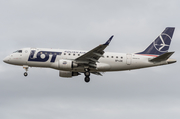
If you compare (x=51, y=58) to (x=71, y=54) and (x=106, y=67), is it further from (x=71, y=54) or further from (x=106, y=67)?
(x=106, y=67)

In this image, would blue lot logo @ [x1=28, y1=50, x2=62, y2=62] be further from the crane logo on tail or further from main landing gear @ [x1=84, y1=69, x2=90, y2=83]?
the crane logo on tail

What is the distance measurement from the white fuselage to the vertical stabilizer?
224 cm

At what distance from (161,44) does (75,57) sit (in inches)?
538

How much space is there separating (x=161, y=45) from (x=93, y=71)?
1137 cm

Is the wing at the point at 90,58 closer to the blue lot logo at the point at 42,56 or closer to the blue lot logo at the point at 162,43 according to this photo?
the blue lot logo at the point at 42,56

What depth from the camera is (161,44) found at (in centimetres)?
5225

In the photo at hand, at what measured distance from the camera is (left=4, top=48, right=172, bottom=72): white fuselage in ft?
159

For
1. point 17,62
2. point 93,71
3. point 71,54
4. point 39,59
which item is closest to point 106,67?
point 93,71

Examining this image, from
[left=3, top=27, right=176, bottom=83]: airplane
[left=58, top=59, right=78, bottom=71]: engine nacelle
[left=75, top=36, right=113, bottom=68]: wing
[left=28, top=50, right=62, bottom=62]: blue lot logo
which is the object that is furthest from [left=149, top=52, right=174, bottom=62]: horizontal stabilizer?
[left=28, top=50, right=62, bottom=62]: blue lot logo

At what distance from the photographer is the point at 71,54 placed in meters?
48.9

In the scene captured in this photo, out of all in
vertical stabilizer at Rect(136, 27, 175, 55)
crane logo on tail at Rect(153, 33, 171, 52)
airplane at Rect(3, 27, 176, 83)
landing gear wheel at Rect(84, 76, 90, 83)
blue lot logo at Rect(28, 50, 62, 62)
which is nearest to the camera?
airplane at Rect(3, 27, 176, 83)

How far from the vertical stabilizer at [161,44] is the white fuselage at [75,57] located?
7.36 ft

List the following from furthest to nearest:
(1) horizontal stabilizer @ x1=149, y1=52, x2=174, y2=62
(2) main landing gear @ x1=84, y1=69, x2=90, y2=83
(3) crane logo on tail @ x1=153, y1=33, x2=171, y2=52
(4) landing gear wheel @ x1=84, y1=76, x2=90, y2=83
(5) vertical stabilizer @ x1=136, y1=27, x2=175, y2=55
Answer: (3) crane logo on tail @ x1=153, y1=33, x2=171, y2=52
(5) vertical stabilizer @ x1=136, y1=27, x2=175, y2=55
(4) landing gear wheel @ x1=84, y1=76, x2=90, y2=83
(2) main landing gear @ x1=84, y1=69, x2=90, y2=83
(1) horizontal stabilizer @ x1=149, y1=52, x2=174, y2=62

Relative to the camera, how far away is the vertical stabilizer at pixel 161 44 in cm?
5150
